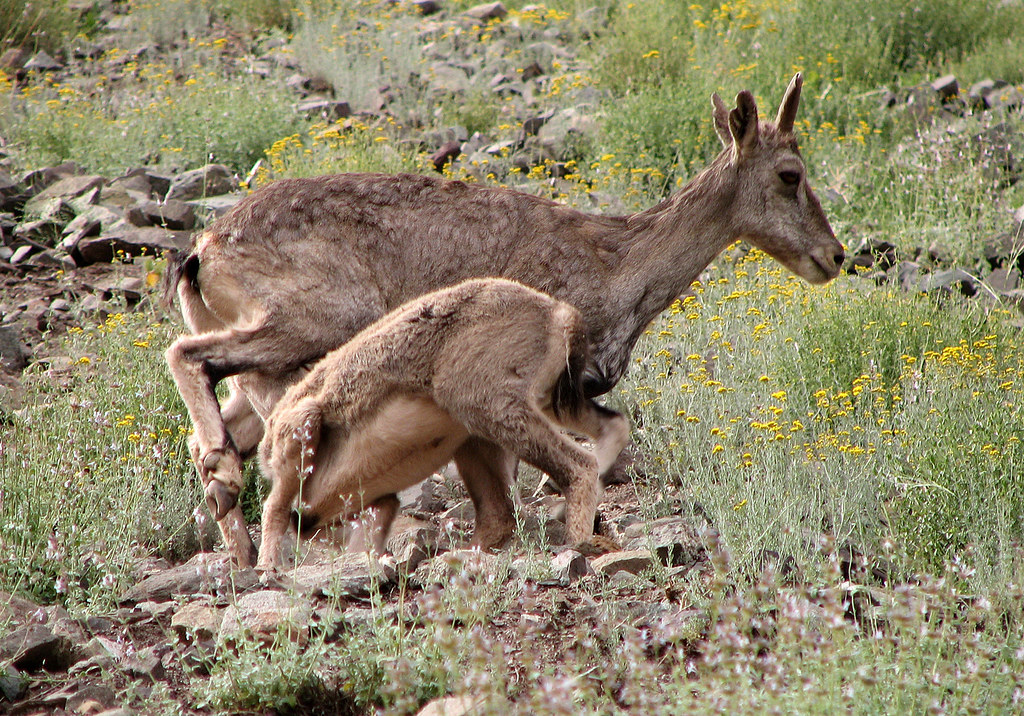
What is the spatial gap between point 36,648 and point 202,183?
22.4 ft

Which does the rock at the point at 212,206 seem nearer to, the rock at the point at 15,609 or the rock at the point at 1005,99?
the rock at the point at 15,609

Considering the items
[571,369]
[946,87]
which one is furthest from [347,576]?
[946,87]

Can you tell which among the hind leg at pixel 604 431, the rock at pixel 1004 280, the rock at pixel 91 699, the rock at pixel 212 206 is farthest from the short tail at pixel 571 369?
the rock at pixel 212 206

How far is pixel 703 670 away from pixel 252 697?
1427 mm

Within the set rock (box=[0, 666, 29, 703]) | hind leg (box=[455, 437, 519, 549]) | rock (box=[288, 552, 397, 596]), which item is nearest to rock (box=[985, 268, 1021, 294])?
hind leg (box=[455, 437, 519, 549])

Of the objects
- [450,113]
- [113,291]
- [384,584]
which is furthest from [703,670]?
[450,113]

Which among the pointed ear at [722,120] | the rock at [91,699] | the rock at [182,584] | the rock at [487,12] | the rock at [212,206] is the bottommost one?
the rock at [487,12]

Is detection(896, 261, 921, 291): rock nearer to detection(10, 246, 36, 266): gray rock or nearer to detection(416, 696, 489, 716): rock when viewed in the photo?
detection(416, 696, 489, 716): rock

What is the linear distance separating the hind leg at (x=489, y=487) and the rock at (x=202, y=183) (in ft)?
17.5

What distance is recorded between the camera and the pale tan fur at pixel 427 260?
19.6ft

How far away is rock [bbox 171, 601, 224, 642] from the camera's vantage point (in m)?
4.22

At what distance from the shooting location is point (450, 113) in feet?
41.1

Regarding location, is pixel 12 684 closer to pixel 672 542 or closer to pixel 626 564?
pixel 626 564

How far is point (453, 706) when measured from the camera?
3496 millimetres
